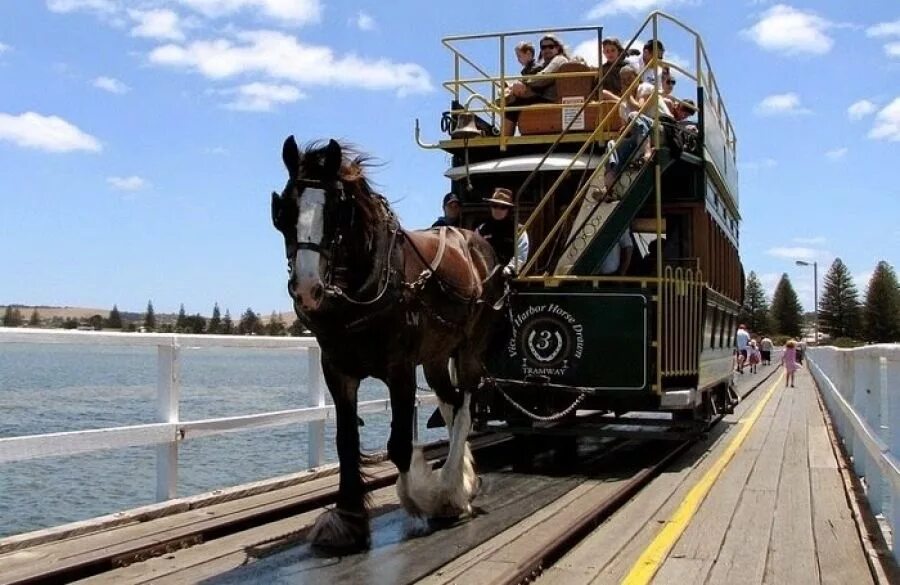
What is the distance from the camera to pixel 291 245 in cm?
541

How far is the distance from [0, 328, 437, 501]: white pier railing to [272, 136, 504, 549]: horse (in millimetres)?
1568

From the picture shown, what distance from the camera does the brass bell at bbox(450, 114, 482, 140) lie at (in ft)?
35.7

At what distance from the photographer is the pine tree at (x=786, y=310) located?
497ft

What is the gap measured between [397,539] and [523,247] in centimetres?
404

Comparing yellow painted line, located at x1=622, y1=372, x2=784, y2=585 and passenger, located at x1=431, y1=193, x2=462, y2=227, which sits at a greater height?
passenger, located at x1=431, y1=193, x2=462, y2=227

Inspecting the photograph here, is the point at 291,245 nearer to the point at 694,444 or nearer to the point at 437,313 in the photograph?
the point at 437,313

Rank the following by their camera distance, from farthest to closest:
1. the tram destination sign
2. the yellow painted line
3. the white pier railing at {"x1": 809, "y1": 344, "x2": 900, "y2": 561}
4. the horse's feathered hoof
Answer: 1. the tram destination sign
2. the horse's feathered hoof
3. the white pier railing at {"x1": 809, "y1": 344, "x2": 900, "y2": 561}
4. the yellow painted line

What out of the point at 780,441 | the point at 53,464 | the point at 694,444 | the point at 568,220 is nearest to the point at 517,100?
the point at 568,220

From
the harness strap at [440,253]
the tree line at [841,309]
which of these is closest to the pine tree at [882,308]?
the tree line at [841,309]

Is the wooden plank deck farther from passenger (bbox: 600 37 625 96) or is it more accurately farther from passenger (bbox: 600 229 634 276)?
passenger (bbox: 600 37 625 96)

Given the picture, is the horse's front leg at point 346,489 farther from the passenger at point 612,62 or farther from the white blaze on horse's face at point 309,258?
the passenger at point 612,62

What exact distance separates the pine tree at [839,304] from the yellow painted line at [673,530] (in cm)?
14051

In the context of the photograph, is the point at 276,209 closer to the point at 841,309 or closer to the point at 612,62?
the point at 612,62

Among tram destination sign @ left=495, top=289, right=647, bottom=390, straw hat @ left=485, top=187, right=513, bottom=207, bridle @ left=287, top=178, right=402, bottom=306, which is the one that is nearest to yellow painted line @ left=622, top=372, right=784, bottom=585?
tram destination sign @ left=495, top=289, right=647, bottom=390
